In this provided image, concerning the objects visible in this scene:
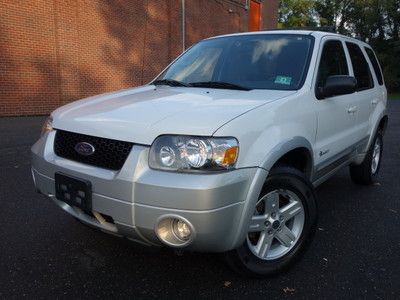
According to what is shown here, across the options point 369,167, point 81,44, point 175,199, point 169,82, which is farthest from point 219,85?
point 81,44

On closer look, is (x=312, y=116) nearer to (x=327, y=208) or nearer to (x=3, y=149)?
(x=327, y=208)

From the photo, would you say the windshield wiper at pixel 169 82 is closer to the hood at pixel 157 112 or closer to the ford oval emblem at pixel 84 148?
the hood at pixel 157 112

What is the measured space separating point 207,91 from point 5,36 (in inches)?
382

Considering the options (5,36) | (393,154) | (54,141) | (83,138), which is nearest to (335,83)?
(83,138)

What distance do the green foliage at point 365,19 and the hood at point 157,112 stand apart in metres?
38.8

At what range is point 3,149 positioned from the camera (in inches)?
293

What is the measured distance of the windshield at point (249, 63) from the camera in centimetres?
347

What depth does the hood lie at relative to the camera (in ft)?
8.13

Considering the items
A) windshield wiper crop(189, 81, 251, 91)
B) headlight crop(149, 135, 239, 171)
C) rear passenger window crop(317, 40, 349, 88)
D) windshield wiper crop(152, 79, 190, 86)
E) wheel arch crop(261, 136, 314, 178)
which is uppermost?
rear passenger window crop(317, 40, 349, 88)

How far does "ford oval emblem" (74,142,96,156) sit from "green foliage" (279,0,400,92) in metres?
39.6

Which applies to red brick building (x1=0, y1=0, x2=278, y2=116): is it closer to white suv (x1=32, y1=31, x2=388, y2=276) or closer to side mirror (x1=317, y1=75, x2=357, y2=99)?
white suv (x1=32, y1=31, x2=388, y2=276)

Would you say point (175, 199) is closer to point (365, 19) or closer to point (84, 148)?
point (84, 148)


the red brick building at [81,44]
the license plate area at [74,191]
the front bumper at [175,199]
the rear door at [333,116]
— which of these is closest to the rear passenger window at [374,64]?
the rear door at [333,116]

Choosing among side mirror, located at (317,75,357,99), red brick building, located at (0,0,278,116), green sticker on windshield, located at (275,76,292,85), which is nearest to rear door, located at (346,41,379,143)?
side mirror, located at (317,75,357,99)
